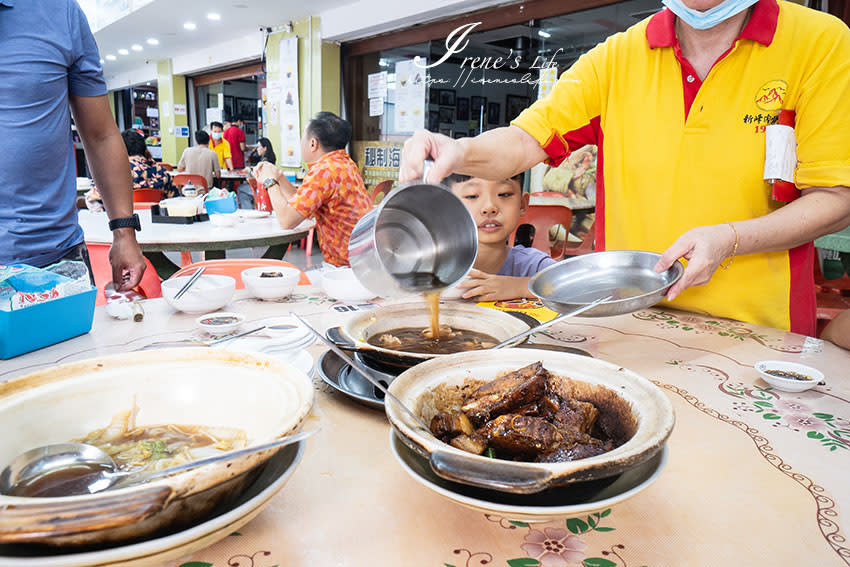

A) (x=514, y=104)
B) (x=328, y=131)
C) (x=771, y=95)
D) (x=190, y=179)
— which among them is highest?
(x=514, y=104)

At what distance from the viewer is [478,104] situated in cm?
736

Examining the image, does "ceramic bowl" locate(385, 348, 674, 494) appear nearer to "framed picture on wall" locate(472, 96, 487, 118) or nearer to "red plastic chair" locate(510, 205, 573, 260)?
"red plastic chair" locate(510, 205, 573, 260)

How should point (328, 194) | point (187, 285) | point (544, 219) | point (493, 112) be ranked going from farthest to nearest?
point (493, 112) < point (544, 219) < point (328, 194) < point (187, 285)

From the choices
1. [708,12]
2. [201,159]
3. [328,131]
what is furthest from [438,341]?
[201,159]

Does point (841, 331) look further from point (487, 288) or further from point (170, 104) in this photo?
point (170, 104)

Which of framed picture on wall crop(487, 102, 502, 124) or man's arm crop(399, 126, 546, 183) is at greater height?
framed picture on wall crop(487, 102, 502, 124)

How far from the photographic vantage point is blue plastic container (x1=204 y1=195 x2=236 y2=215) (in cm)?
430

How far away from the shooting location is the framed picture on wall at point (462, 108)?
753 centimetres

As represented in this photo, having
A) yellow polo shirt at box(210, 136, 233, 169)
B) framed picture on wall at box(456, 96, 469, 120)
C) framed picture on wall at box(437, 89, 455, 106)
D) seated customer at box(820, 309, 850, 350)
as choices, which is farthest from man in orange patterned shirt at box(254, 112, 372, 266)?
yellow polo shirt at box(210, 136, 233, 169)

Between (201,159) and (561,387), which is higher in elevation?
(201,159)

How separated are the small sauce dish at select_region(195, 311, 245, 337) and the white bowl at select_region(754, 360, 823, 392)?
50.0 inches

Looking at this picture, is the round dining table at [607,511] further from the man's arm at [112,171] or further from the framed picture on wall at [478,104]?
the framed picture on wall at [478,104]

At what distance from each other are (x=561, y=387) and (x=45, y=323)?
3.94 feet

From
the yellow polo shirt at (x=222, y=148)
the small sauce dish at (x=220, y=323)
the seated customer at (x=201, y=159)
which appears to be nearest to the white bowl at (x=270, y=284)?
the small sauce dish at (x=220, y=323)
